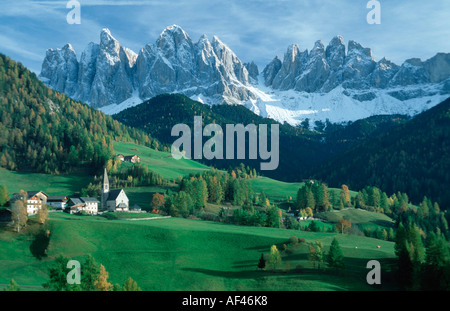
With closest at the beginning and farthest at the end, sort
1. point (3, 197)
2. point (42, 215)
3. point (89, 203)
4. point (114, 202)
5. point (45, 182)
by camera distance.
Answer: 1. point (42, 215)
2. point (3, 197)
3. point (89, 203)
4. point (114, 202)
5. point (45, 182)

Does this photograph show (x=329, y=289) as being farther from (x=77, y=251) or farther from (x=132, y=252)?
(x=77, y=251)

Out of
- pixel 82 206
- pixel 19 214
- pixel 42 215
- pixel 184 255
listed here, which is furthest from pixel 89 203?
pixel 184 255

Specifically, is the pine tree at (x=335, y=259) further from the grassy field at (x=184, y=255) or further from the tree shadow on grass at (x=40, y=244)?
the tree shadow on grass at (x=40, y=244)

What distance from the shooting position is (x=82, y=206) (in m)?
123

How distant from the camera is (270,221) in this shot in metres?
120

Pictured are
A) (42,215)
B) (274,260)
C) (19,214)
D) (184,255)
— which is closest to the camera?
(274,260)

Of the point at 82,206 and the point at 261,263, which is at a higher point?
the point at 82,206

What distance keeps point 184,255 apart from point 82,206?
169ft

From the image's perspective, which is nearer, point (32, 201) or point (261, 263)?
point (261, 263)

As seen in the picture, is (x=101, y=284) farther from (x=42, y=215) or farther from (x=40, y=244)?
(x=42, y=215)

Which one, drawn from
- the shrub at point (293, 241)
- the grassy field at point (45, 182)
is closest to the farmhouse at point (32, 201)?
the grassy field at point (45, 182)

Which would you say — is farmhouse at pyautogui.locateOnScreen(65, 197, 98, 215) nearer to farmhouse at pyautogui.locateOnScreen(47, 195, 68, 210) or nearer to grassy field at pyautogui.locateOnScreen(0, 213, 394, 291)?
farmhouse at pyautogui.locateOnScreen(47, 195, 68, 210)

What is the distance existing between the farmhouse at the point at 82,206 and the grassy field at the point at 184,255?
14515 millimetres

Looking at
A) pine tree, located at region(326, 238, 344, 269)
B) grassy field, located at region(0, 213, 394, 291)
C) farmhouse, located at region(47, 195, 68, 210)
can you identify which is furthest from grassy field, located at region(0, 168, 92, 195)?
pine tree, located at region(326, 238, 344, 269)
